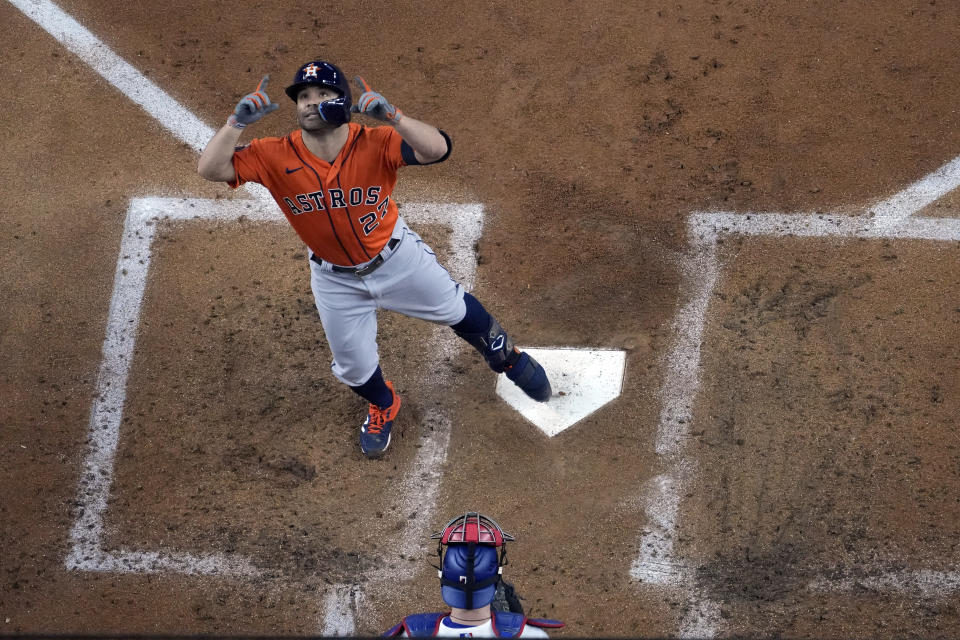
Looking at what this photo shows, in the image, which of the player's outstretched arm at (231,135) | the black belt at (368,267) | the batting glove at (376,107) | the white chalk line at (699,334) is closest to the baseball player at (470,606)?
the white chalk line at (699,334)

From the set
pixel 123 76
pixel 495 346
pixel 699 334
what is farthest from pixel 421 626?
pixel 123 76

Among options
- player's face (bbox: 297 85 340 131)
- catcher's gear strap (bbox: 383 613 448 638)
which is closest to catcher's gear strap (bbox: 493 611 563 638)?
catcher's gear strap (bbox: 383 613 448 638)

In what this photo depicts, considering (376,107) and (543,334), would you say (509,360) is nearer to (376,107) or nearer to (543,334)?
(543,334)

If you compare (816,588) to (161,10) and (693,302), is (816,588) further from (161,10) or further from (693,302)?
(161,10)

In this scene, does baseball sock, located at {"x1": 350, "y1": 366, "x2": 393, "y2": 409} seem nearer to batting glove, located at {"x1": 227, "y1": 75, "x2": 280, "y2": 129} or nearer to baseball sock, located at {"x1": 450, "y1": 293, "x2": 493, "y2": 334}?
baseball sock, located at {"x1": 450, "y1": 293, "x2": 493, "y2": 334}

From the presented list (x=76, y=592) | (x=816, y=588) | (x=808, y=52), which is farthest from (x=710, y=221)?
(x=76, y=592)
